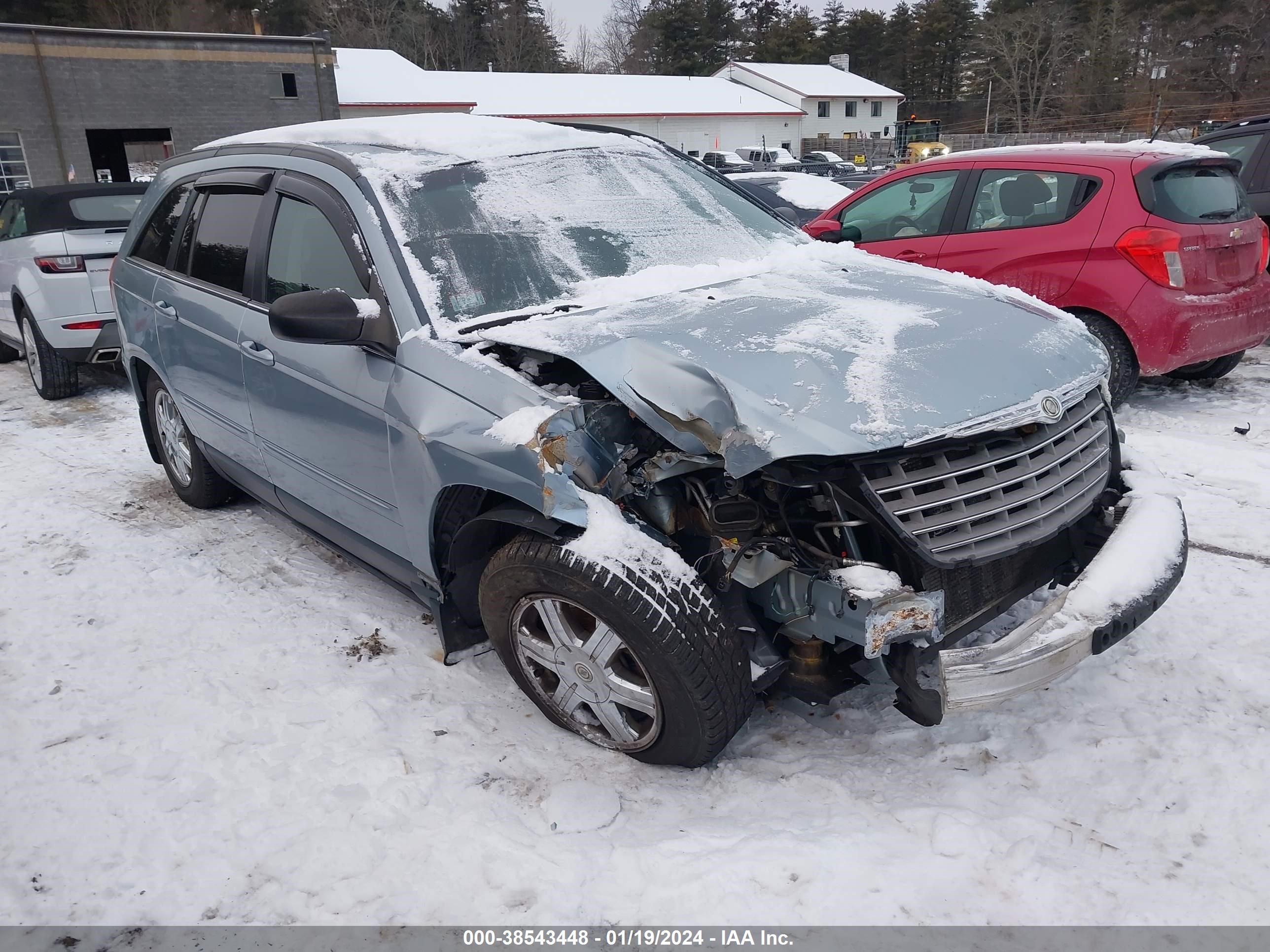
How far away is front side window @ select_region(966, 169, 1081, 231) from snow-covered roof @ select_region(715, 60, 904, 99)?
53084mm

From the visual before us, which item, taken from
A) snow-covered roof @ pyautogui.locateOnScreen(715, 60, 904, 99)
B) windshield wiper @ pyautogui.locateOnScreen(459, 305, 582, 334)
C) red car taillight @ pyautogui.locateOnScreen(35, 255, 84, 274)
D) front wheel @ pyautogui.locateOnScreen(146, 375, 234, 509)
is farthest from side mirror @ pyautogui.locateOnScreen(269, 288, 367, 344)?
snow-covered roof @ pyautogui.locateOnScreen(715, 60, 904, 99)

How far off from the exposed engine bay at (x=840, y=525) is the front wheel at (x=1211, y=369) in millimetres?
4288

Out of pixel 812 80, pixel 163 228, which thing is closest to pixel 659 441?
pixel 163 228

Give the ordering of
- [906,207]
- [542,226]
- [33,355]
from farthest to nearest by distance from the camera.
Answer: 1. [33,355]
2. [906,207]
3. [542,226]

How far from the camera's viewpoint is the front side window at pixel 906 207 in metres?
6.39

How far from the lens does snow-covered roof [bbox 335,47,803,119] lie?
3819 cm

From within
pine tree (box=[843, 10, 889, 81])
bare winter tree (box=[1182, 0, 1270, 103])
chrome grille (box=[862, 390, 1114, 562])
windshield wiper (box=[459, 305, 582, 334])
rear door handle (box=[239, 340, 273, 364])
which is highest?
pine tree (box=[843, 10, 889, 81])

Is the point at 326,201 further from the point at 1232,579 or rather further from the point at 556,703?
the point at 1232,579

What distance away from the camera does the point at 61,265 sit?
22.3ft

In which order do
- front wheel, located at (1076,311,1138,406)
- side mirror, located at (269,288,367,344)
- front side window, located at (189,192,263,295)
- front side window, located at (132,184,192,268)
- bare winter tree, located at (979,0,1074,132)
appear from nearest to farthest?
side mirror, located at (269,288,367,344), front side window, located at (189,192,263,295), front side window, located at (132,184,192,268), front wheel, located at (1076,311,1138,406), bare winter tree, located at (979,0,1074,132)

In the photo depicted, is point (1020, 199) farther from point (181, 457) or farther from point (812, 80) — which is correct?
point (812, 80)

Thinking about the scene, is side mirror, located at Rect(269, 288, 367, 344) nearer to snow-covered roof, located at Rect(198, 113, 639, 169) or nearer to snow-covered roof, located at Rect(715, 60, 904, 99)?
snow-covered roof, located at Rect(198, 113, 639, 169)
